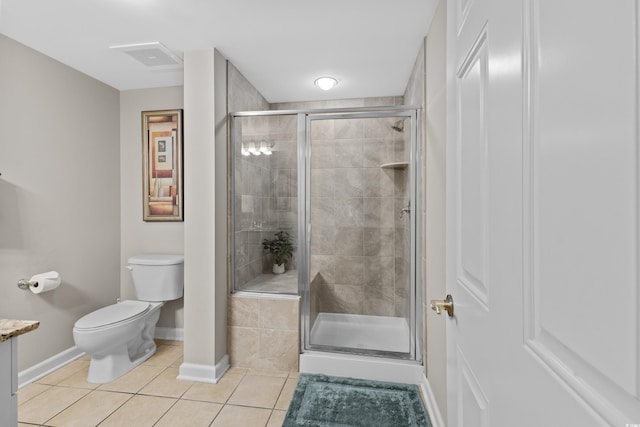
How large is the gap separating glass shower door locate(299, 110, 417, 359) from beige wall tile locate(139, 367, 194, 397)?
0.91 m

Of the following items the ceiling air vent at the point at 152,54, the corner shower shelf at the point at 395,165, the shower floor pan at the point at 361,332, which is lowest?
the shower floor pan at the point at 361,332

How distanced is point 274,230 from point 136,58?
168cm

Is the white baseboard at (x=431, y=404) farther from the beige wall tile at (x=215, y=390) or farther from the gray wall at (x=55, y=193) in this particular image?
the gray wall at (x=55, y=193)

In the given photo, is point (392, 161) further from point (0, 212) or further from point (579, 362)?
point (0, 212)

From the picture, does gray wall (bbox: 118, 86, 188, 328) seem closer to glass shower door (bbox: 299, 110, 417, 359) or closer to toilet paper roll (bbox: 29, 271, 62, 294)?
toilet paper roll (bbox: 29, 271, 62, 294)

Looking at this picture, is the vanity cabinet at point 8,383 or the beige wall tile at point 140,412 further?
the beige wall tile at point 140,412

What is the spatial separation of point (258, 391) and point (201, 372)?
463 mm

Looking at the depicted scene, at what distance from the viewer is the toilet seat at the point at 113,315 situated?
215 centimetres

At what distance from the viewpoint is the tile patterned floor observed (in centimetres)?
183

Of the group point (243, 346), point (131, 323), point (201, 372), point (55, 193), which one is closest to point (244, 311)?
point (243, 346)

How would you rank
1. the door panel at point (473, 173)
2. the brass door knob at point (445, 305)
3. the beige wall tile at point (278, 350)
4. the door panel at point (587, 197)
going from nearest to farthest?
the door panel at point (587, 197) < the door panel at point (473, 173) < the brass door knob at point (445, 305) < the beige wall tile at point (278, 350)

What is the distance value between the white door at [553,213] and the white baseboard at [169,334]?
113 inches

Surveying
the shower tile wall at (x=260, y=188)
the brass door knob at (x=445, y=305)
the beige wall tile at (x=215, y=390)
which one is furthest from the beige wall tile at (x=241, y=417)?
the brass door knob at (x=445, y=305)

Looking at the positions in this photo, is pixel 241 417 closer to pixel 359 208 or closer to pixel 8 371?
pixel 8 371
